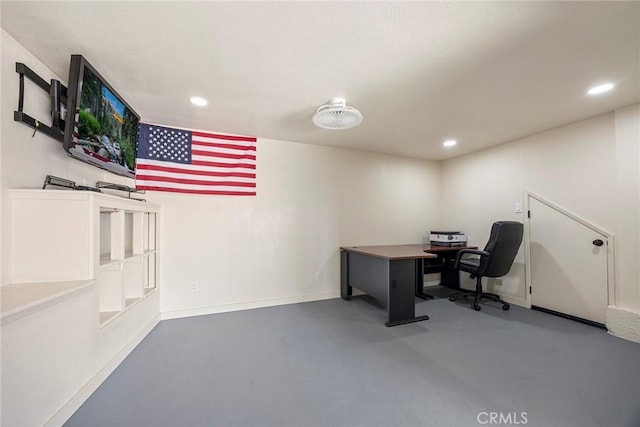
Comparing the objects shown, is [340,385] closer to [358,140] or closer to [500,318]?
[500,318]

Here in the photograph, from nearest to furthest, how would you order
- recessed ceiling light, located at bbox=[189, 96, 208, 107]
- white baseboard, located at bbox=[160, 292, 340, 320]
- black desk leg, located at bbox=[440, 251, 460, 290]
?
recessed ceiling light, located at bbox=[189, 96, 208, 107] < white baseboard, located at bbox=[160, 292, 340, 320] < black desk leg, located at bbox=[440, 251, 460, 290]

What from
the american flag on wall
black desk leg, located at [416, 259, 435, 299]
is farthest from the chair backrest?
the american flag on wall

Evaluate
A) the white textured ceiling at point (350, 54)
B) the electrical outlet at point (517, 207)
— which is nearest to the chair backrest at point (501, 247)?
the electrical outlet at point (517, 207)

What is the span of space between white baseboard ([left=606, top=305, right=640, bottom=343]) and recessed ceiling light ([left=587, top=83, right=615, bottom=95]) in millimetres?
2140

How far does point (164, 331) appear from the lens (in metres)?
2.59

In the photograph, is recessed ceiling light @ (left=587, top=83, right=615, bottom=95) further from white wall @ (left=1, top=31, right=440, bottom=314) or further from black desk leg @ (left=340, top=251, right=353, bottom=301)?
black desk leg @ (left=340, top=251, right=353, bottom=301)

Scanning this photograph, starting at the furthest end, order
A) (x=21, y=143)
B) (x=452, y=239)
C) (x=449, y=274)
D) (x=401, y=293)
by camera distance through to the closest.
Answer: (x=449, y=274), (x=452, y=239), (x=401, y=293), (x=21, y=143)

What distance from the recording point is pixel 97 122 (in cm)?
196

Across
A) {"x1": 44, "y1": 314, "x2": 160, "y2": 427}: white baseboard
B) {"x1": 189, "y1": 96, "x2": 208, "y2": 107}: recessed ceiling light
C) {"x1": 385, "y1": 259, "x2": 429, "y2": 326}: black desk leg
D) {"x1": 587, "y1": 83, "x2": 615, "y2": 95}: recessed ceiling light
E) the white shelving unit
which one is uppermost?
{"x1": 587, "y1": 83, "x2": 615, "y2": 95}: recessed ceiling light

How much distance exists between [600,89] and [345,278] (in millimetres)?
3350

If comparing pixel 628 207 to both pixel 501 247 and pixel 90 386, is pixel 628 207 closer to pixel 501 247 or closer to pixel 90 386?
pixel 501 247

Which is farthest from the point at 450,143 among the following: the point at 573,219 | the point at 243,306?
the point at 243,306

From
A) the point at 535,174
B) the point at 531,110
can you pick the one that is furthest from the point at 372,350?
the point at 535,174

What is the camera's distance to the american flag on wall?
2896mm
